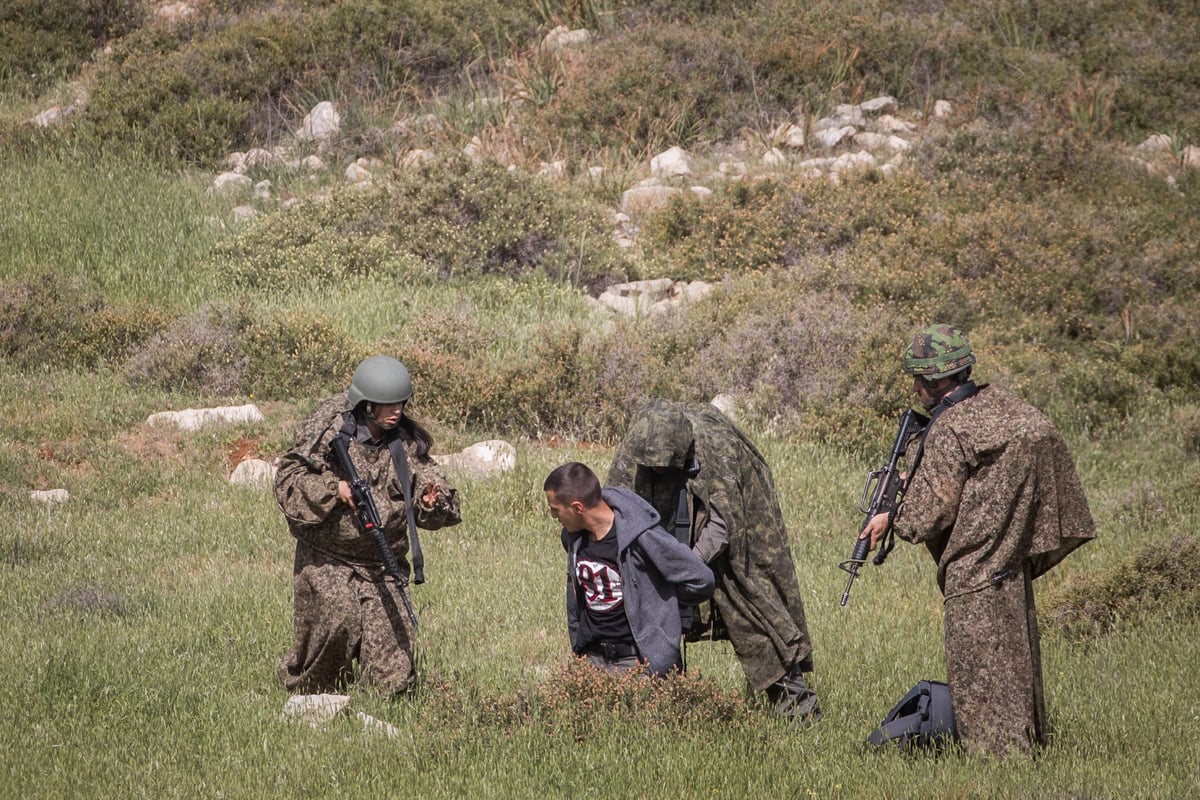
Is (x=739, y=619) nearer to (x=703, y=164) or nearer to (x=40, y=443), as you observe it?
(x=40, y=443)

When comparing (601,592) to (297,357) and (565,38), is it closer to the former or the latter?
(297,357)

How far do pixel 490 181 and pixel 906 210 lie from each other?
18.7 feet

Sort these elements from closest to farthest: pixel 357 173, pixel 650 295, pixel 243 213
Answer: pixel 650 295, pixel 243 213, pixel 357 173

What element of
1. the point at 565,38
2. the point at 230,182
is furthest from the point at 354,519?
the point at 565,38

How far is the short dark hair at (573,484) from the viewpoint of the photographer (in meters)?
5.51

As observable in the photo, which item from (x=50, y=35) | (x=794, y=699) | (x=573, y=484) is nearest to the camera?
(x=573, y=484)

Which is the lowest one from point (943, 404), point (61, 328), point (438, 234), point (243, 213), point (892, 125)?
point (892, 125)

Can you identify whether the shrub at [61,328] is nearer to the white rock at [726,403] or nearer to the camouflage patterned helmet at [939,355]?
the white rock at [726,403]

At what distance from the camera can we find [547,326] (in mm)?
14203

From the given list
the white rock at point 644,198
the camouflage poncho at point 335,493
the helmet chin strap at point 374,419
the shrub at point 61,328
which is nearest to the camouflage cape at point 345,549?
the camouflage poncho at point 335,493

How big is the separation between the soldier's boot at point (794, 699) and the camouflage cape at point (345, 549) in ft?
6.00

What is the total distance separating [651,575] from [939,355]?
5.06 ft

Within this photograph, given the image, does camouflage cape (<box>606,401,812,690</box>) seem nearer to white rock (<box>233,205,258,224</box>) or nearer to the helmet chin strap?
the helmet chin strap

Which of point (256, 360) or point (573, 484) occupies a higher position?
point (573, 484)
